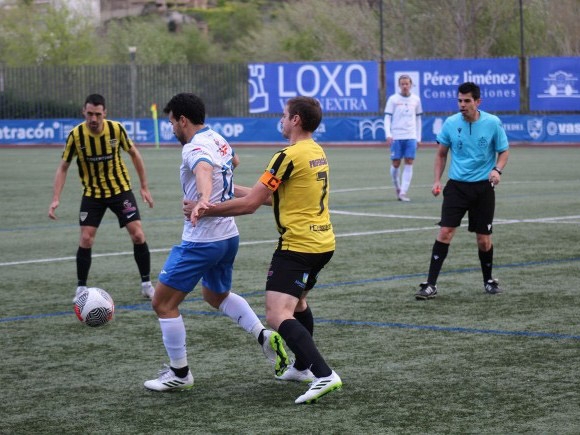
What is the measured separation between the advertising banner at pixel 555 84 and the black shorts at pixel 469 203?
2806 cm

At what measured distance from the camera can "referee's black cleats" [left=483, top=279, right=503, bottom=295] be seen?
11.0 meters

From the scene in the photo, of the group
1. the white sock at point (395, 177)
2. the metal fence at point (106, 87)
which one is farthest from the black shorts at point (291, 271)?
the metal fence at point (106, 87)

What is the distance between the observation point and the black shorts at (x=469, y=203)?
11.1m

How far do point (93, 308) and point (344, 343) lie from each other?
1872 millimetres

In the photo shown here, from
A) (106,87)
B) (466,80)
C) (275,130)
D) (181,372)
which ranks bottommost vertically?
(181,372)

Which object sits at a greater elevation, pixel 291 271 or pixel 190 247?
pixel 190 247

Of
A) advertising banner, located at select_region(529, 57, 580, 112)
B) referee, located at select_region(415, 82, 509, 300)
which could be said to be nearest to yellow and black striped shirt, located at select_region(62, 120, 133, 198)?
referee, located at select_region(415, 82, 509, 300)

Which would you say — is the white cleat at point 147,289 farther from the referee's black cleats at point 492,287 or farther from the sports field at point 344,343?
the referee's black cleats at point 492,287

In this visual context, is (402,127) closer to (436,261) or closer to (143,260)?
(436,261)

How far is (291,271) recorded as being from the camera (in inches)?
281

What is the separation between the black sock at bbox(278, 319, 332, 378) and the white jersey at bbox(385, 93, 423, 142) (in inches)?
566

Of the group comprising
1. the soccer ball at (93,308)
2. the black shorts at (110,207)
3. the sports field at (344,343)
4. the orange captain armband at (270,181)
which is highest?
the orange captain armband at (270,181)

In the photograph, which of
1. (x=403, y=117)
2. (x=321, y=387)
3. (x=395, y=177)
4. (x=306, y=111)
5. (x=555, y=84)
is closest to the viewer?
(x=321, y=387)

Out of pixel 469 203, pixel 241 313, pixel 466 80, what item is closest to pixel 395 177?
pixel 469 203
